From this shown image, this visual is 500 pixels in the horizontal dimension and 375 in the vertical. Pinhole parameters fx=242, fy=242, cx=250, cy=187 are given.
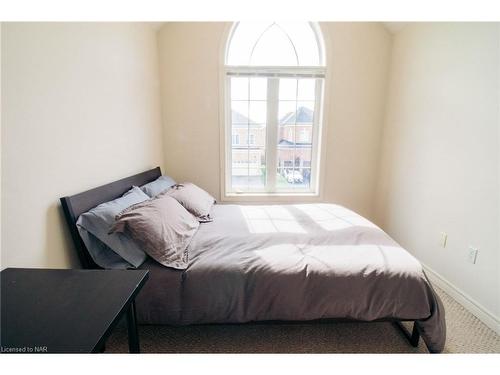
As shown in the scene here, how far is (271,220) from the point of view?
2010mm

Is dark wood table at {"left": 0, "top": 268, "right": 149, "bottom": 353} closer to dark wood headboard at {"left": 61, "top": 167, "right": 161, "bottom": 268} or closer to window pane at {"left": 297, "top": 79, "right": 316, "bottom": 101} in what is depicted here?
dark wood headboard at {"left": 61, "top": 167, "right": 161, "bottom": 268}

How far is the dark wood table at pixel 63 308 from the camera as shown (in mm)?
643

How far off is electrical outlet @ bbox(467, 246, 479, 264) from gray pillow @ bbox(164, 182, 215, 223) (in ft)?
6.49

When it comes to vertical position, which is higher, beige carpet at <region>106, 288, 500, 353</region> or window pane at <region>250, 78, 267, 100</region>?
window pane at <region>250, 78, 267, 100</region>

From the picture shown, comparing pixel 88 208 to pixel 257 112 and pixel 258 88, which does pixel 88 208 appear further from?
pixel 258 88

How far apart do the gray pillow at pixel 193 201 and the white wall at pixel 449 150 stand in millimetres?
1966

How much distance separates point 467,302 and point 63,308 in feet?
8.09

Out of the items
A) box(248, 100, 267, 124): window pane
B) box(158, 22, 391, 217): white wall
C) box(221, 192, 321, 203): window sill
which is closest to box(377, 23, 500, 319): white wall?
box(158, 22, 391, 217): white wall

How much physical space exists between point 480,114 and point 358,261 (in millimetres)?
1397

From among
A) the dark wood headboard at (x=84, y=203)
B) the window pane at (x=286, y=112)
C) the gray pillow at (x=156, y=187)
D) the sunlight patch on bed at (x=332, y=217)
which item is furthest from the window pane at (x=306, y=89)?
the dark wood headboard at (x=84, y=203)

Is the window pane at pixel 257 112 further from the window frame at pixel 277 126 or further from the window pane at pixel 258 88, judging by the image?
the window frame at pixel 277 126

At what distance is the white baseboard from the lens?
159 centimetres

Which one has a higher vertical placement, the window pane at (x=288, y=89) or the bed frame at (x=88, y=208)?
the window pane at (x=288, y=89)

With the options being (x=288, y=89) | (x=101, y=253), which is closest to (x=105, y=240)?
(x=101, y=253)
